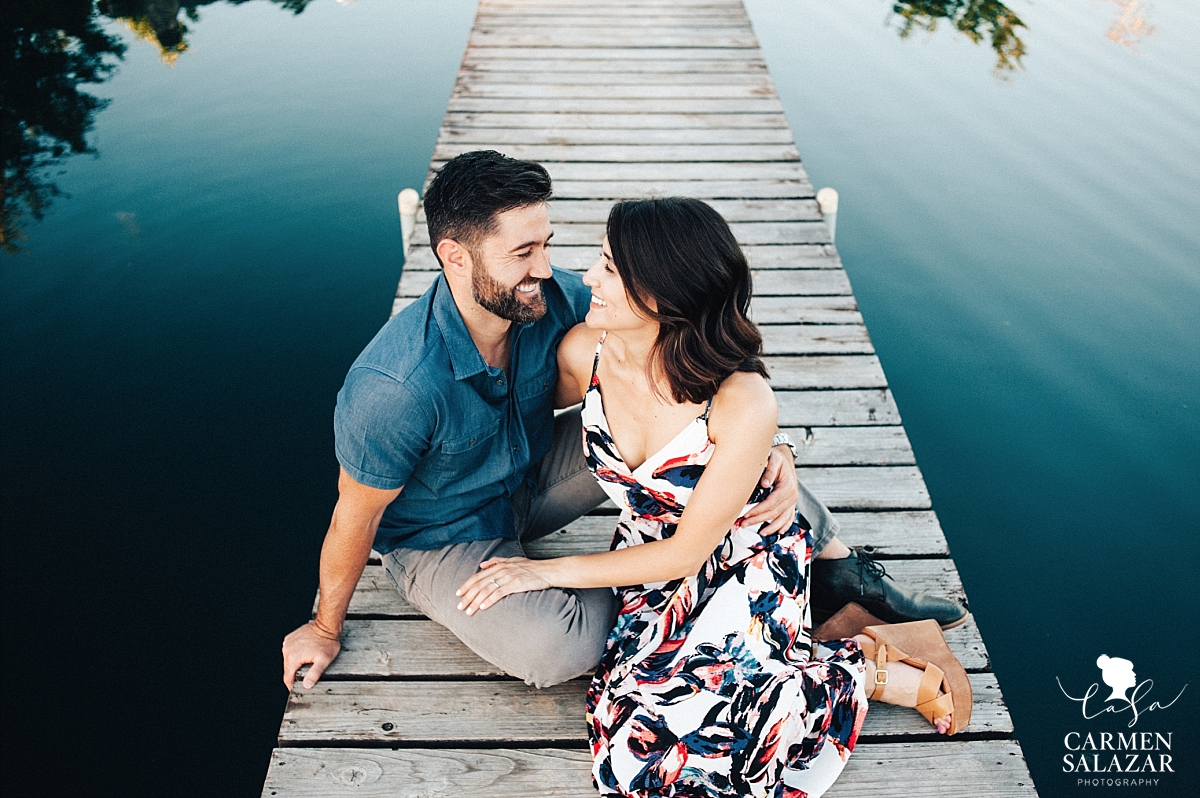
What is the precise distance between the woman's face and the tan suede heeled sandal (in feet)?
3.18

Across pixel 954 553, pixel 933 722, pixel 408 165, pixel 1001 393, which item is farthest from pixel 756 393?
pixel 408 165

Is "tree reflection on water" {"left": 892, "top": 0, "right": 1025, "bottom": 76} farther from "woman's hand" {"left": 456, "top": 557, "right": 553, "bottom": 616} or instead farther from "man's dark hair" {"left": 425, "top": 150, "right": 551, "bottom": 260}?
"woman's hand" {"left": 456, "top": 557, "right": 553, "bottom": 616}

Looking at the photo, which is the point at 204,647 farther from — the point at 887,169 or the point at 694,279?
the point at 887,169

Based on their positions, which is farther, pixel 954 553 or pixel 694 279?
pixel 954 553

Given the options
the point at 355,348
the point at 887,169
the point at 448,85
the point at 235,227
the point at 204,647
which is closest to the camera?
the point at 204,647

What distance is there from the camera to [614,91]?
498 cm

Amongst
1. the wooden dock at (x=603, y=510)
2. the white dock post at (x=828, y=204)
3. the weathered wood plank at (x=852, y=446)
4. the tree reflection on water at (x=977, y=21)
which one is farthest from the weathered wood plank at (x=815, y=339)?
the tree reflection on water at (x=977, y=21)

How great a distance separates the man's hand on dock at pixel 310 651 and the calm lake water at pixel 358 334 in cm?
111

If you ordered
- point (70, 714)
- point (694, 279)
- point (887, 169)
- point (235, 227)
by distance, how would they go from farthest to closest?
point (887, 169)
point (235, 227)
point (70, 714)
point (694, 279)

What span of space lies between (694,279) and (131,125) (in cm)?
600

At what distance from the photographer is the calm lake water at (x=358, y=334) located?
3.18 metres

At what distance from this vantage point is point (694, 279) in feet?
5.77

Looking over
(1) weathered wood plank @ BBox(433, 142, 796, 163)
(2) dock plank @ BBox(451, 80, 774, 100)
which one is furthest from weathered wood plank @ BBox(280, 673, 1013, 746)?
(2) dock plank @ BBox(451, 80, 774, 100)

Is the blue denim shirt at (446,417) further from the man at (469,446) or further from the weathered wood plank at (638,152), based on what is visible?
the weathered wood plank at (638,152)
